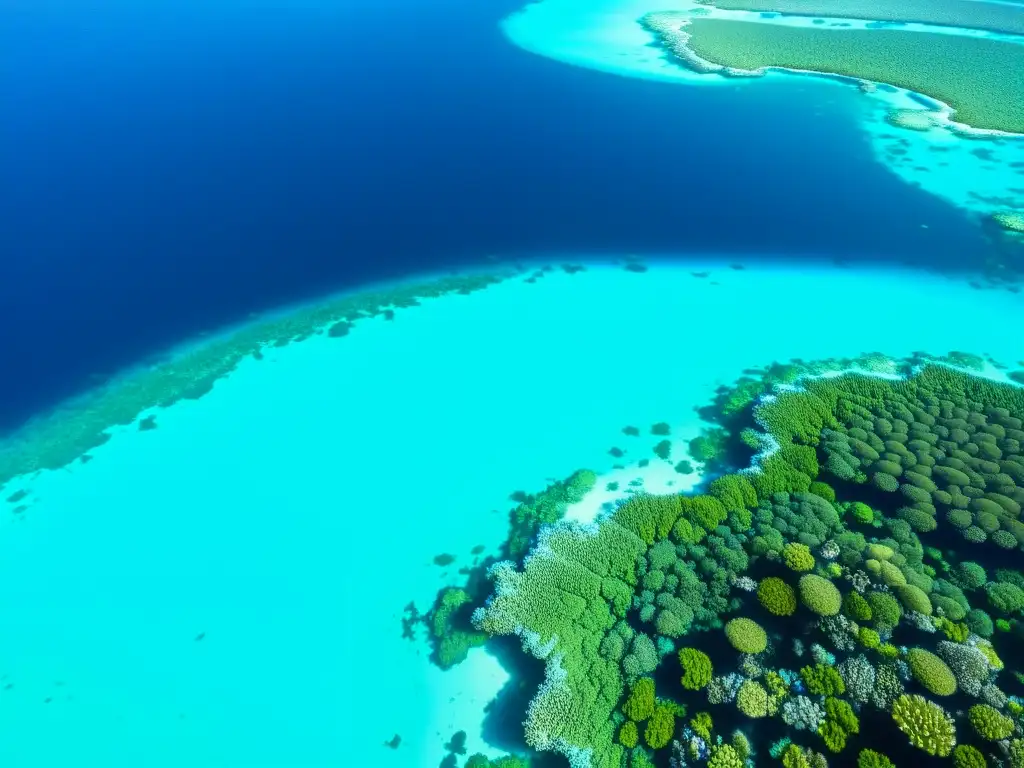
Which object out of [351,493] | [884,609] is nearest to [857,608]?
[884,609]

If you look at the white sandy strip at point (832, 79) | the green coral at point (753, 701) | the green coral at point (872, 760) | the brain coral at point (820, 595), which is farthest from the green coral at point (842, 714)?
the white sandy strip at point (832, 79)

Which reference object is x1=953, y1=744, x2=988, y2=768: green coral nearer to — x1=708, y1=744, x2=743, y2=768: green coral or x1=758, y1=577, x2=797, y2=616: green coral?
x1=758, y1=577, x2=797, y2=616: green coral

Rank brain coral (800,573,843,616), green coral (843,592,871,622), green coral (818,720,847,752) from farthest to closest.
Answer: brain coral (800,573,843,616)
green coral (843,592,871,622)
green coral (818,720,847,752)

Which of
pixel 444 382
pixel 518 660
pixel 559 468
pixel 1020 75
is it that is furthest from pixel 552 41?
pixel 518 660

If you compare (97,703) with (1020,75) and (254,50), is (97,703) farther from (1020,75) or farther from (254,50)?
(1020,75)

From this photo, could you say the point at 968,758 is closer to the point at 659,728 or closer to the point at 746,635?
the point at 746,635

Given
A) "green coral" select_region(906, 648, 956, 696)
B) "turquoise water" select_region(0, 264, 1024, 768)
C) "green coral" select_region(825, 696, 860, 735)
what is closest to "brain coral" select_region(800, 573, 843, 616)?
"green coral" select_region(906, 648, 956, 696)
